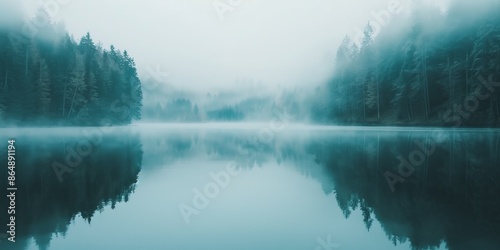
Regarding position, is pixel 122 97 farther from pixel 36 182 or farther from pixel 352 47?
pixel 36 182

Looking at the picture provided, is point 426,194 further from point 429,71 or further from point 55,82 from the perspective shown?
point 55,82

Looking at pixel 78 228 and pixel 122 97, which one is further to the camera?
pixel 122 97

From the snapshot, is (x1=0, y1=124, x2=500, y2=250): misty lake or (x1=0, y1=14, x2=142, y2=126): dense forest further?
(x1=0, y1=14, x2=142, y2=126): dense forest

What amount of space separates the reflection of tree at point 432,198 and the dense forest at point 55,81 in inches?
2340

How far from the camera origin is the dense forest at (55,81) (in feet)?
188

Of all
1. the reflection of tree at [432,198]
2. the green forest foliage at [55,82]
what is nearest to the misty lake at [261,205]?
the reflection of tree at [432,198]

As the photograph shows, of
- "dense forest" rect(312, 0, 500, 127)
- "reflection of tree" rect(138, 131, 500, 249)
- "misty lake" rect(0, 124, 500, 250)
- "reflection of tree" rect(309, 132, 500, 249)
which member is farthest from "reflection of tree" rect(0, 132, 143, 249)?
"dense forest" rect(312, 0, 500, 127)

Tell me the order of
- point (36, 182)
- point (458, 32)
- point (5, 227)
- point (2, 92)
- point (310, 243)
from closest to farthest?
point (310, 243)
point (5, 227)
point (36, 182)
point (458, 32)
point (2, 92)

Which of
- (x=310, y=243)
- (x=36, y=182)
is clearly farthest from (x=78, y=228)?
(x=36, y=182)

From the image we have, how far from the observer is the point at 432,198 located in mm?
11281

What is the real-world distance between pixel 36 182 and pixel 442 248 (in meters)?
15.6

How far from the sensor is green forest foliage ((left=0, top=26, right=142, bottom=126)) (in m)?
57.2

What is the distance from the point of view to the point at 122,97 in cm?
8662

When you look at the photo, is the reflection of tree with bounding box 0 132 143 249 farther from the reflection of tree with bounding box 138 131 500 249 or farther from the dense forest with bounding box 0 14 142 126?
the dense forest with bounding box 0 14 142 126
